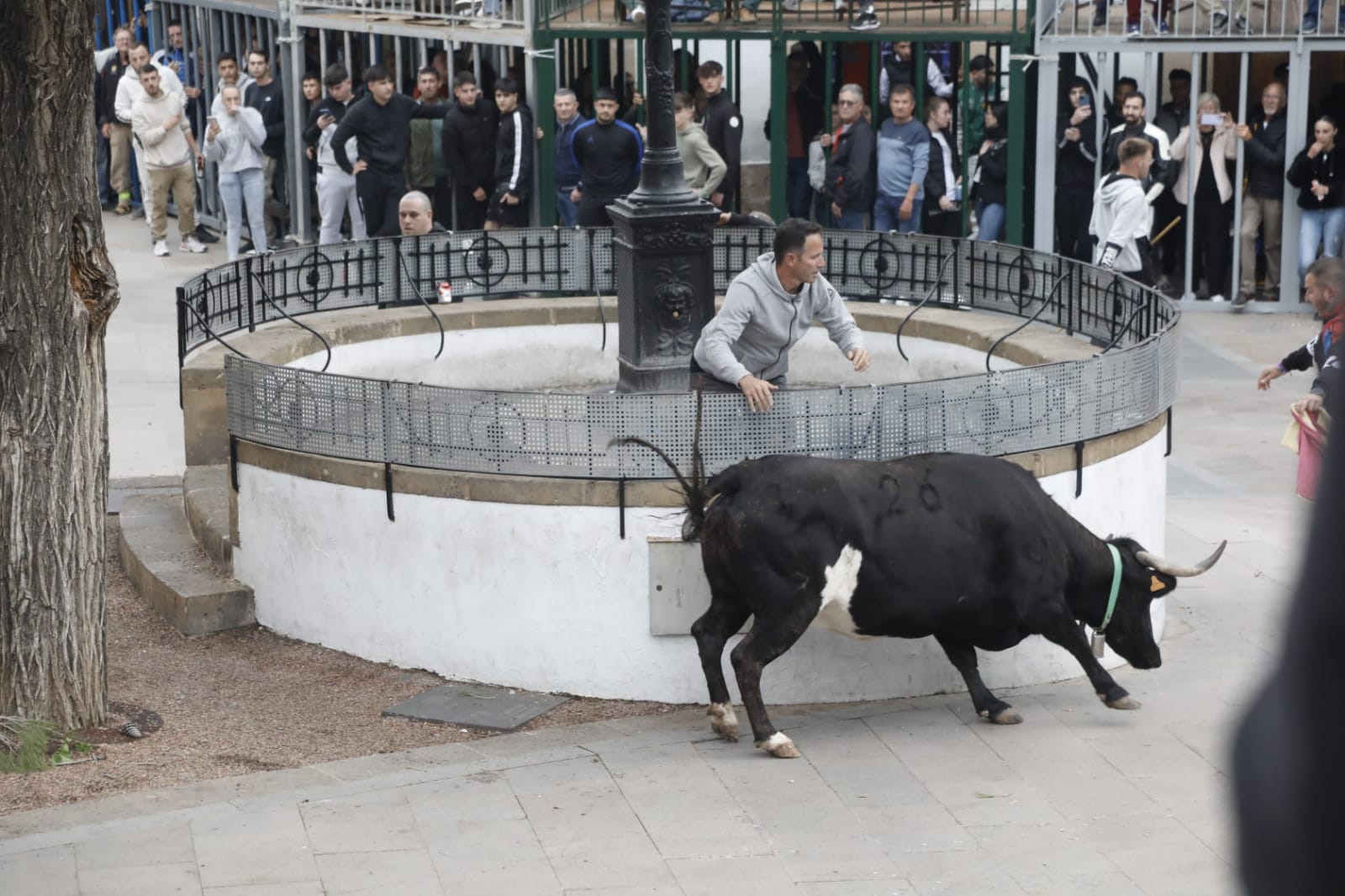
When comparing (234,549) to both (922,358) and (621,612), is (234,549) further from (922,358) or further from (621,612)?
(922,358)

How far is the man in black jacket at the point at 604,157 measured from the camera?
15.0 meters

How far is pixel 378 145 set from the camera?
16172mm

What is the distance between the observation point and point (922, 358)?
445 inches

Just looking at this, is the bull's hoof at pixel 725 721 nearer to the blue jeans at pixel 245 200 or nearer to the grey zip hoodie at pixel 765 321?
the grey zip hoodie at pixel 765 321

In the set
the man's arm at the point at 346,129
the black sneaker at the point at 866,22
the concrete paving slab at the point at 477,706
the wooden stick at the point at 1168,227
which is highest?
the black sneaker at the point at 866,22

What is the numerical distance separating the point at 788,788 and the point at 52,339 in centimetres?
309

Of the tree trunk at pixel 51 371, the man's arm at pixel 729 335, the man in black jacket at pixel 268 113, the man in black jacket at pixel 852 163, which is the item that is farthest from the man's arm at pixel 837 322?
the man in black jacket at pixel 268 113

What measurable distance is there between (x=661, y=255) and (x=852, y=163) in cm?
620

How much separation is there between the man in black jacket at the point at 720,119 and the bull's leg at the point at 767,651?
9251 millimetres

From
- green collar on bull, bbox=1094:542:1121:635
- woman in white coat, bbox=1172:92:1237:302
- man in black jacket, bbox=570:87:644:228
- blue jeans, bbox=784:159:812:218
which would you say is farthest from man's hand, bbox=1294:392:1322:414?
blue jeans, bbox=784:159:812:218

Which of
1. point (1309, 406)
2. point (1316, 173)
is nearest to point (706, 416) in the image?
point (1309, 406)

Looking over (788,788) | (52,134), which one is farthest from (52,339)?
(788,788)

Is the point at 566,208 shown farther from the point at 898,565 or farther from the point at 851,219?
the point at 898,565

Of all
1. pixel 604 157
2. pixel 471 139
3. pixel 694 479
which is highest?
pixel 471 139
